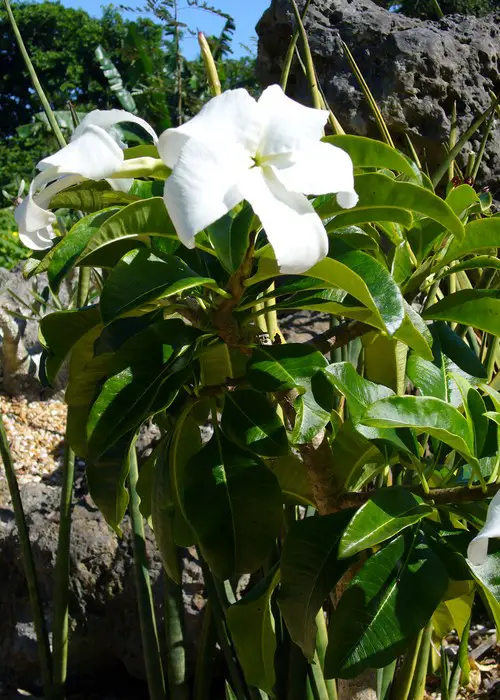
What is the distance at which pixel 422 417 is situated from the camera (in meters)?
0.73

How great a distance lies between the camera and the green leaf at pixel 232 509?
777 mm

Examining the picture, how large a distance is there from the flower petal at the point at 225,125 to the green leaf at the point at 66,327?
297mm

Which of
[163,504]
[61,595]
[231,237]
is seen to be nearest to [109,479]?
[163,504]

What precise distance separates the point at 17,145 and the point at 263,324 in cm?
1666

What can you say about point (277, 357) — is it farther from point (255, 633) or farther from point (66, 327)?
point (255, 633)

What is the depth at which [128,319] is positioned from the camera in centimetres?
82

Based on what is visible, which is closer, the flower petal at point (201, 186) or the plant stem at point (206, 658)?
the flower petal at point (201, 186)

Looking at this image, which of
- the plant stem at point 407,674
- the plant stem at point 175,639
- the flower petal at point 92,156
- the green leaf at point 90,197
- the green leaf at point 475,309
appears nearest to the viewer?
the flower petal at point 92,156

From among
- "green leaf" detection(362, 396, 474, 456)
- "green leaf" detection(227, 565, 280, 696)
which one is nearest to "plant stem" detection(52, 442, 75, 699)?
"green leaf" detection(227, 565, 280, 696)

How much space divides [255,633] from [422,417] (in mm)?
442

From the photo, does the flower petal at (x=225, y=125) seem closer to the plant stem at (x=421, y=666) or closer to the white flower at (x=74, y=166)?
Answer: the white flower at (x=74, y=166)

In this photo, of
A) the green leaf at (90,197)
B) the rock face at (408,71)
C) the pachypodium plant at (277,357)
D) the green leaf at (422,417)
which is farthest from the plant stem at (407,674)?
the rock face at (408,71)

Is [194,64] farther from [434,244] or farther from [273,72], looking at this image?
[434,244]

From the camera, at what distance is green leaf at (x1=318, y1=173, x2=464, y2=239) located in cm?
68
